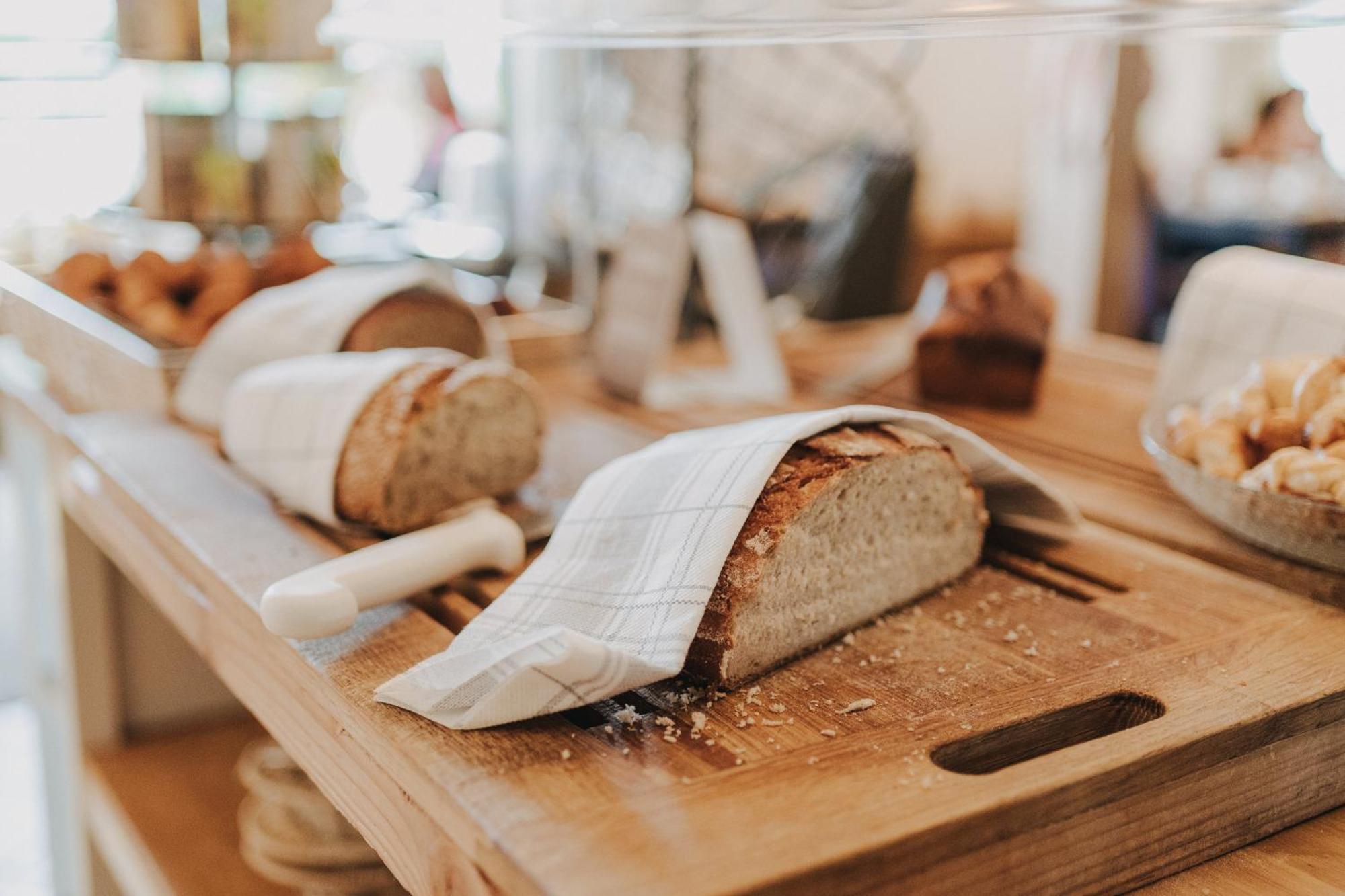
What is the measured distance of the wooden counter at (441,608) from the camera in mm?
581

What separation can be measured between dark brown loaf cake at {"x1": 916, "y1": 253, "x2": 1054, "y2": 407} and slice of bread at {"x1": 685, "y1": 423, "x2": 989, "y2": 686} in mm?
464

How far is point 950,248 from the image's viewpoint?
5.26 metres

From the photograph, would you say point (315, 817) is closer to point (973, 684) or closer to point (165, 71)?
point (973, 684)

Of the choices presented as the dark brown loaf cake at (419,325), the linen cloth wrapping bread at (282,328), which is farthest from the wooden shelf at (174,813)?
the dark brown loaf cake at (419,325)

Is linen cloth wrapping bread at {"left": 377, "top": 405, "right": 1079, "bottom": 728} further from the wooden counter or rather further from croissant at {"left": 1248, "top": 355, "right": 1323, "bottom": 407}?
croissant at {"left": 1248, "top": 355, "right": 1323, "bottom": 407}

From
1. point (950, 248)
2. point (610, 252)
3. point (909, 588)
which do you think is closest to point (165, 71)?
point (610, 252)

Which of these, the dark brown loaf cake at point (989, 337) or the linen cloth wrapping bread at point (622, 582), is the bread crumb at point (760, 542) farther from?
the dark brown loaf cake at point (989, 337)

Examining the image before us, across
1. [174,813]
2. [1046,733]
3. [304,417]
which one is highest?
[304,417]

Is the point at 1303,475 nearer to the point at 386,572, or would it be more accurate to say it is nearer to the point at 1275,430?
the point at 1275,430

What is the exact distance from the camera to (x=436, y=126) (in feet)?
14.2

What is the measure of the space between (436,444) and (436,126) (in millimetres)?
3575

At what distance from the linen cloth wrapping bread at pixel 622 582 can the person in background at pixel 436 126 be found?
12.0ft

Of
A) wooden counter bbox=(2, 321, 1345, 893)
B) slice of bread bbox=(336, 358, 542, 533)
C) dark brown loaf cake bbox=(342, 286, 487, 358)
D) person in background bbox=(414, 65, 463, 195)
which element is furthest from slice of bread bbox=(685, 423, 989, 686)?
person in background bbox=(414, 65, 463, 195)

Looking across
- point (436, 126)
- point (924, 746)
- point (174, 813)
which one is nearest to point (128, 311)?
point (174, 813)
